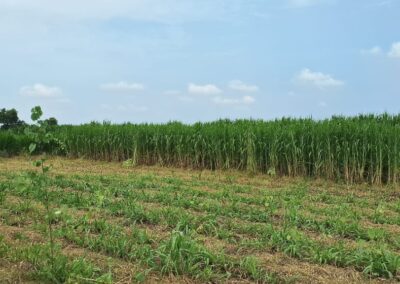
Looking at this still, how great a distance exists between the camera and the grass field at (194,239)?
453 cm

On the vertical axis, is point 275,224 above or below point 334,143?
below

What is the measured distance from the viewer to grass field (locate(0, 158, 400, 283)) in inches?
178

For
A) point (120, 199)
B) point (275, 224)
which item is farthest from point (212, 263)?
point (120, 199)

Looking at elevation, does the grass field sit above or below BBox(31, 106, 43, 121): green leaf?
below

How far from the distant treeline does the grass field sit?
430 centimetres

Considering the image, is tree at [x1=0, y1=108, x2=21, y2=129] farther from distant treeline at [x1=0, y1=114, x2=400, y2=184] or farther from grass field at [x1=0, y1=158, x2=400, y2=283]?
grass field at [x1=0, y1=158, x2=400, y2=283]

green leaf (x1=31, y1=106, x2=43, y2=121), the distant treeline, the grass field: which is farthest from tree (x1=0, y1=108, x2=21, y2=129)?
green leaf (x1=31, y1=106, x2=43, y2=121)

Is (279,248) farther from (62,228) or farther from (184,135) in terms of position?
(184,135)

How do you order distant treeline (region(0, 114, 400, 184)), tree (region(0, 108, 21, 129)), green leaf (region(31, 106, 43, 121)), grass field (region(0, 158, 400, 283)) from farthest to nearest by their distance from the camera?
tree (region(0, 108, 21, 129)) < distant treeline (region(0, 114, 400, 184)) < grass field (region(0, 158, 400, 283)) < green leaf (region(31, 106, 43, 121))

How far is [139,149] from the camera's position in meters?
19.0

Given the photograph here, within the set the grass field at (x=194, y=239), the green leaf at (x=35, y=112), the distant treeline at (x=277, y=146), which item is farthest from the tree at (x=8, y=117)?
the green leaf at (x=35, y=112)

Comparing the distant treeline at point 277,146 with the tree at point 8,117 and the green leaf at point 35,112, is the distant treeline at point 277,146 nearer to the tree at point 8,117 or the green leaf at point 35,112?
the green leaf at point 35,112

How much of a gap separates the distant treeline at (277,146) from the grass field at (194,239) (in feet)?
14.1

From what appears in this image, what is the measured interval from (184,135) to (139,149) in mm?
2544
